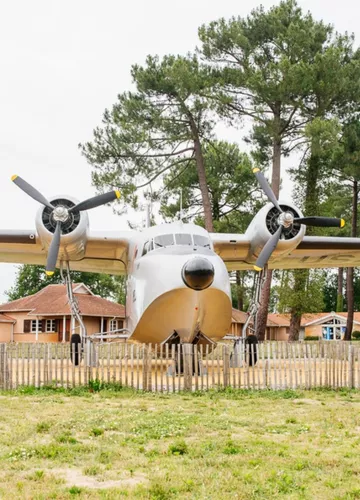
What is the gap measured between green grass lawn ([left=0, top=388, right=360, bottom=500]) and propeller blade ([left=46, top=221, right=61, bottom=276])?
4.75 meters

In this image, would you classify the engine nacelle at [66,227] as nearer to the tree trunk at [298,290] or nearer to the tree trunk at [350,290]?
the tree trunk at [298,290]

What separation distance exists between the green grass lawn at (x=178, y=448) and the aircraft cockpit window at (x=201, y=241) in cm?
504

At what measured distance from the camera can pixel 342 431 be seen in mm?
7316

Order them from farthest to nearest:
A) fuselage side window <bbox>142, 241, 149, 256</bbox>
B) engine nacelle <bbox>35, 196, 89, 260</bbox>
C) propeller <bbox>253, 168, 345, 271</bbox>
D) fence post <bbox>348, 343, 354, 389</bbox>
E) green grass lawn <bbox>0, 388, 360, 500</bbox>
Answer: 1. propeller <bbox>253, 168, 345, 271</bbox>
2. engine nacelle <bbox>35, 196, 89, 260</bbox>
3. fuselage side window <bbox>142, 241, 149, 256</bbox>
4. fence post <bbox>348, 343, 354, 389</bbox>
5. green grass lawn <bbox>0, 388, 360, 500</bbox>

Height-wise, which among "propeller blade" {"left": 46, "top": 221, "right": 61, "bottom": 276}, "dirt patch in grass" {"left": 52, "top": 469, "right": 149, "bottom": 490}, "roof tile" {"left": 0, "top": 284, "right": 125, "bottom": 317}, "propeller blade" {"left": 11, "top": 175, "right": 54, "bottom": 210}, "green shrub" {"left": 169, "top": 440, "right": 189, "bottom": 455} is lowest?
"green shrub" {"left": 169, "top": 440, "right": 189, "bottom": 455}

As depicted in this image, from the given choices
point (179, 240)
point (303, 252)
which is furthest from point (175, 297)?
point (303, 252)

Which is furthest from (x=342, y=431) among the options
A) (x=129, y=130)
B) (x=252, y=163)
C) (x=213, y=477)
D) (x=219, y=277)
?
(x=252, y=163)

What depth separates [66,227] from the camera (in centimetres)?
1538

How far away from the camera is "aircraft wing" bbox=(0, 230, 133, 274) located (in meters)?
16.3

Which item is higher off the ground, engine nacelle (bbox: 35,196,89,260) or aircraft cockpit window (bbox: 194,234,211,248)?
engine nacelle (bbox: 35,196,89,260)

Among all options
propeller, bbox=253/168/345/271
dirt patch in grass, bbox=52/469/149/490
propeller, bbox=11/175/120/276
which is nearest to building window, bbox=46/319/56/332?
propeller, bbox=11/175/120/276

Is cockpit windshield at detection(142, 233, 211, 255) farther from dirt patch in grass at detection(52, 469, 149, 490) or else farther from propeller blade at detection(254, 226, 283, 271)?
dirt patch in grass at detection(52, 469, 149, 490)

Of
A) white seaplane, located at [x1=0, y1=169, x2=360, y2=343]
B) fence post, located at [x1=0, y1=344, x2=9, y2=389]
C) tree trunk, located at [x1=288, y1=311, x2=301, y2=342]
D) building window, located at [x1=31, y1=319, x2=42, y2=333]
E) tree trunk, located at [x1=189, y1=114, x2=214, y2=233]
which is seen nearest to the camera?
fence post, located at [x1=0, y1=344, x2=9, y2=389]

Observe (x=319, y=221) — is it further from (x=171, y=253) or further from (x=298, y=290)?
(x=298, y=290)
